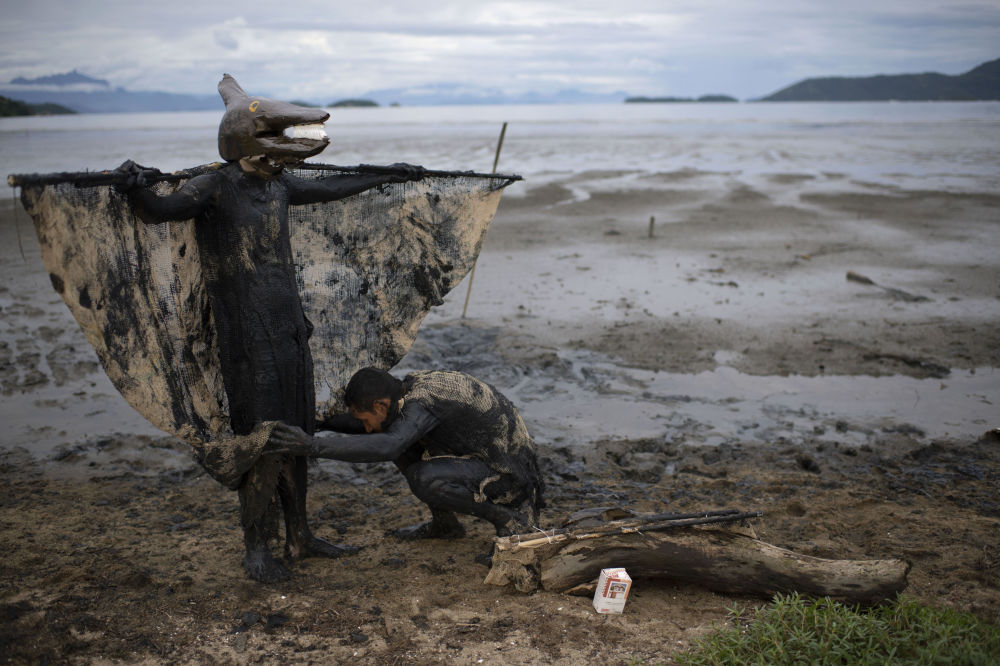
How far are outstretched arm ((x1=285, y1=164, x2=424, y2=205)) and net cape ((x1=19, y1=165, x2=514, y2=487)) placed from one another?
0.17 m

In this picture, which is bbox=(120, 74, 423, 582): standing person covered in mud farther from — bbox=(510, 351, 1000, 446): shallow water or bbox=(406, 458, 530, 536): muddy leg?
→ bbox=(510, 351, 1000, 446): shallow water

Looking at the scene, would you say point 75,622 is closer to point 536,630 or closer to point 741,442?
point 536,630

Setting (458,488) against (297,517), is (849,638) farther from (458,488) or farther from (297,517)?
(297,517)

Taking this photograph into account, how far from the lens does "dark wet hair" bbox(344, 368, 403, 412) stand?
12.8 ft

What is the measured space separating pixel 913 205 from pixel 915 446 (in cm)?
1390

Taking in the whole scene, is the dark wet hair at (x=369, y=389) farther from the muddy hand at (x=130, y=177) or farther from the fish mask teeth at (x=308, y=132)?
the muddy hand at (x=130, y=177)

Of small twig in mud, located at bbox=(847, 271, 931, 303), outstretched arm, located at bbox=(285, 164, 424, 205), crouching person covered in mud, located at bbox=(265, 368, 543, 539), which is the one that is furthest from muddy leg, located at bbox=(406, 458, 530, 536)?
small twig in mud, located at bbox=(847, 271, 931, 303)

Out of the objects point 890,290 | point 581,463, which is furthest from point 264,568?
point 890,290

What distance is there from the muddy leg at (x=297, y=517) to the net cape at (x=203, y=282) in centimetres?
30

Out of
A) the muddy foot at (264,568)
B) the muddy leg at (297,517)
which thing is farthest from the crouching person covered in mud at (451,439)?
the muddy foot at (264,568)

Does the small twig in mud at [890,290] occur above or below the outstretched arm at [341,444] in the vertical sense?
below

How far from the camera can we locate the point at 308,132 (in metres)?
3.74

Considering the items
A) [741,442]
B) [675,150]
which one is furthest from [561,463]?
[675,150]

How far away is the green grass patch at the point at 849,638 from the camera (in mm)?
3139
